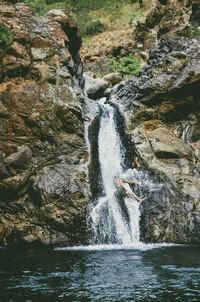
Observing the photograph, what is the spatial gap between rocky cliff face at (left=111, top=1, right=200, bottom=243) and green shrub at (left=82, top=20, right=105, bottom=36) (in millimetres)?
24585

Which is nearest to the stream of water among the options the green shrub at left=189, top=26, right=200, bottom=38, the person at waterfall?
the person at waterfall

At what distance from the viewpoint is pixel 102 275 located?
7062mm

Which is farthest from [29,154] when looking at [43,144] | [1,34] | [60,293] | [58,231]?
[60,293]

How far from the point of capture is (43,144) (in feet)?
40.4

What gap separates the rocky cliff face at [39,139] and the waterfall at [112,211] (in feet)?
2.24

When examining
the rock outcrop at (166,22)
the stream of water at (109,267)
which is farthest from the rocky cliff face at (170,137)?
the rock outcrop at (166,22)

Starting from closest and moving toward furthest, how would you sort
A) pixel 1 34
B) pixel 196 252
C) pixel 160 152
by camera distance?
pixel 1 34 → pixel 196 252 → pixel 160 152

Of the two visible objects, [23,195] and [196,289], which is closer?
[196,289]

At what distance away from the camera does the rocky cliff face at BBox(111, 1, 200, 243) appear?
11.2 metres

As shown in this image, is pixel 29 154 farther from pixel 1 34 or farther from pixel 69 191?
pixel 1 34

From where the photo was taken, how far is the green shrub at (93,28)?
39.8m

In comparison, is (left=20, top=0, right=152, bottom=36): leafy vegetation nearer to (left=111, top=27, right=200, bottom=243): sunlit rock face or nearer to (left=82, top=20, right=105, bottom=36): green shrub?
(left=82, top=20, right=105, bottom=36): green shrub

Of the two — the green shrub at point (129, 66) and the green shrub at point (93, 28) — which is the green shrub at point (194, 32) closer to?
the green shrub at point (129, 66)

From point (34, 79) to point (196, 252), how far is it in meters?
9.62
